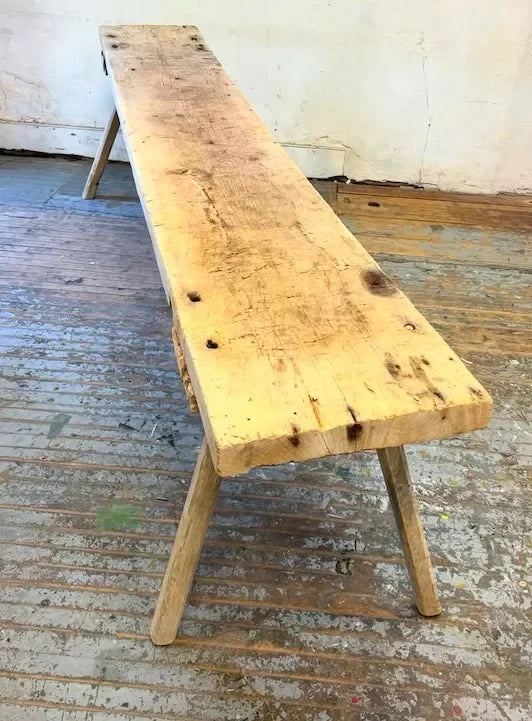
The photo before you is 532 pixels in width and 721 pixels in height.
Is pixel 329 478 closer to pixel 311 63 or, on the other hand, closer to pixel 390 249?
pixel 390 249

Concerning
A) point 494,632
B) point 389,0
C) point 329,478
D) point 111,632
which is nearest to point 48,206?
point 389,0

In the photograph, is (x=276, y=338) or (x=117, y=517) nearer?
(x=276, y=338)

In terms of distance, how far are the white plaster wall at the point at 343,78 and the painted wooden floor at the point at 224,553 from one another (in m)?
1.22

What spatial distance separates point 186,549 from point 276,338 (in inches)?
15.7

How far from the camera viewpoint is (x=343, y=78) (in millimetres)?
2926

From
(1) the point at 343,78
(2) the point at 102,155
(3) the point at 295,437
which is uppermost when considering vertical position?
(3) the point at 295,437

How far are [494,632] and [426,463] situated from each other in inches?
18.0

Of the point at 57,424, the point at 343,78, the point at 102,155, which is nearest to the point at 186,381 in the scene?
the point at 57,424

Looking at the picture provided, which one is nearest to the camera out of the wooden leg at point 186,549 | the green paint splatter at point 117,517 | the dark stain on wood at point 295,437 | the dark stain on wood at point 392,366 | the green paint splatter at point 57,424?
the dark stain on wood at point 295,437

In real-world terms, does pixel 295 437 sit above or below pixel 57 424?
above

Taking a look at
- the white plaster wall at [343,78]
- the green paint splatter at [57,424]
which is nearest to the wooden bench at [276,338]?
the green paint splatter at [57,424]

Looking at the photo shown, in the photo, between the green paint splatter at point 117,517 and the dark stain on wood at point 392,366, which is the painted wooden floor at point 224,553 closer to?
the green paint splatter at point 117,517

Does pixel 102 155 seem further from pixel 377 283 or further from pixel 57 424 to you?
pixel 377 283

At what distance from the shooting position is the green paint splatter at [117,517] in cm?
137
